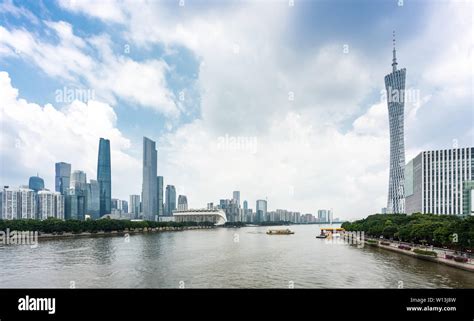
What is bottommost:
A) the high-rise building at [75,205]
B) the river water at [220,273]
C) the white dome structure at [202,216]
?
the white dome structure at [202,216]

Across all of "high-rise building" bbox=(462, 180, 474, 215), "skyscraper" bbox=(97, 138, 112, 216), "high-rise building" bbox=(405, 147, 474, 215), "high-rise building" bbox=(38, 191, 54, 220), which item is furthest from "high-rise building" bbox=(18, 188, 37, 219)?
"high-rise building" bbox=(462, 180, 474, 215)

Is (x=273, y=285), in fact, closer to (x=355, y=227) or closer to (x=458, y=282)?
(x=458, y=282)

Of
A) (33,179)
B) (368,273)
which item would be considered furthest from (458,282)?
(33,179)

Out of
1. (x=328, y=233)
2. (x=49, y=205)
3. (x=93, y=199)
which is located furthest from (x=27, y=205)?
(x=328, y=233)

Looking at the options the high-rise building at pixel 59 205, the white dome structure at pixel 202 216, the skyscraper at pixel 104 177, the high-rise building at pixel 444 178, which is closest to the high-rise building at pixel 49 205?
the high-rise building at pixel 59 205

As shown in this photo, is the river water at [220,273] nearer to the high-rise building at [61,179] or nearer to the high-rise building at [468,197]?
the high-rise building at [468,197]

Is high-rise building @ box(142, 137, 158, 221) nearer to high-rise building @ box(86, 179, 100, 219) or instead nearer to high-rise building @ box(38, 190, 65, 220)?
high-rise building @ box(86, 179, 100, 219)

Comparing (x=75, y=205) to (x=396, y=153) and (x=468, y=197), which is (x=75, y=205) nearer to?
(x=396, y=153)
